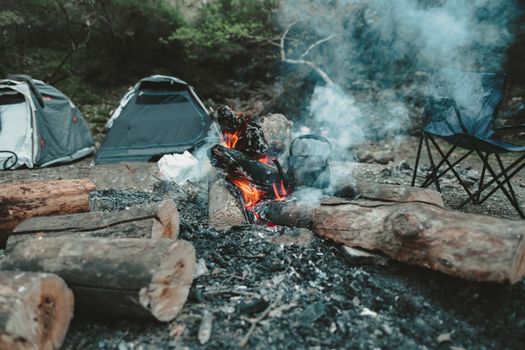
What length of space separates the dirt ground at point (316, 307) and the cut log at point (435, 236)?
0.16m

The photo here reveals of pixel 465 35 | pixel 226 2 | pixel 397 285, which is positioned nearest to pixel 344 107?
pixel 465 35

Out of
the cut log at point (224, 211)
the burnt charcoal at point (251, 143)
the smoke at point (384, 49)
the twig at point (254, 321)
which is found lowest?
the twig at point (254, 321)

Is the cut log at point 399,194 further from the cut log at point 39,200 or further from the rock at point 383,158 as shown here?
the rock at point 383,158

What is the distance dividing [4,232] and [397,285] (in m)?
2.98

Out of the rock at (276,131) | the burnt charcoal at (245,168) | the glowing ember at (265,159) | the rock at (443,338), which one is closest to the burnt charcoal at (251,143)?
the glowing ember at (265,159)

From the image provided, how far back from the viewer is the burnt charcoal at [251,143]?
3.78 metres

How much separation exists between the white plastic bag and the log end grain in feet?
8.93

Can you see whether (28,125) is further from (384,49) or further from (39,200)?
(384,49)

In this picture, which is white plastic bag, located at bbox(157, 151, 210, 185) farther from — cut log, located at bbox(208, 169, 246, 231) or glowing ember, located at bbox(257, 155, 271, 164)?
cut log, located at bbox(208, 169, 246, 231)

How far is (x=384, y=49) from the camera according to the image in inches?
375

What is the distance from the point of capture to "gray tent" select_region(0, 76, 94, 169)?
607 cm

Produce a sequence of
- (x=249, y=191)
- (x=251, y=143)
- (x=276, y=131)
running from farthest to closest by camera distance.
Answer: (x=276, y=131), (x=251, y=143), (x=249, y=191)

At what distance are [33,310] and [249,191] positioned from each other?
214 cm

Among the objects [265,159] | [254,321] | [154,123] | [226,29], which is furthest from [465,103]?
[226,29]
